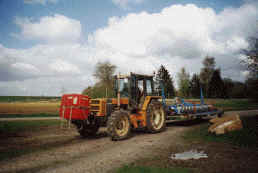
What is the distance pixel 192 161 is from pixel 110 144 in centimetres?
360

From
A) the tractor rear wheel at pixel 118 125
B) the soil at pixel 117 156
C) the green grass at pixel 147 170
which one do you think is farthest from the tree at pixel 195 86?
the green grass at pixel 147 170

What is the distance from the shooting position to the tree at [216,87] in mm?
61569

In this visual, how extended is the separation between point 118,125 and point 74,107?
2095 mm

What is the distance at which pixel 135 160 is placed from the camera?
6.17 meters

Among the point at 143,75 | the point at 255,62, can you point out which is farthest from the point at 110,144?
the point at 255,62

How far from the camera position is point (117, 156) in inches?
262

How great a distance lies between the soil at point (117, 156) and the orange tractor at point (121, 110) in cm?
99

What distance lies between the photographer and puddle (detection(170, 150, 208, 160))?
6.32 metres

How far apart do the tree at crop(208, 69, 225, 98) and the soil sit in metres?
57.6

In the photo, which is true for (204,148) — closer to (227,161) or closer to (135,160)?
(227,161)

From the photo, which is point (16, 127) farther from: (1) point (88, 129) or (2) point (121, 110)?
(2) point (121, 110)

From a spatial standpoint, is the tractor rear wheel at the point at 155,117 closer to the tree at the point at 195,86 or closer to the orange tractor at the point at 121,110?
the orange tractor at the point at 121,110

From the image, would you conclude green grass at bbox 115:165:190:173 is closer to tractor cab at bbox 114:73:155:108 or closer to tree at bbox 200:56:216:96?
tractor cab at bbox 114:73:155:108

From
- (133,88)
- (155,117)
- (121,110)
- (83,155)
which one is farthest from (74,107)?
(155,117)
